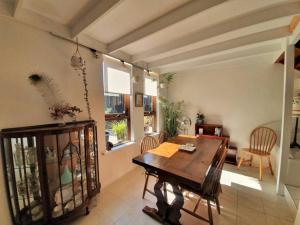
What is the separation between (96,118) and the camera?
230 cm

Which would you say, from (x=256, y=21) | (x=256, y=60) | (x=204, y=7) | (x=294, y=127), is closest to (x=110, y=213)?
(x=204, y=7)

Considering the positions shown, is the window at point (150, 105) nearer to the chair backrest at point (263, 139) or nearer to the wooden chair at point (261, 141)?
the wooden chair at point (261, 141)

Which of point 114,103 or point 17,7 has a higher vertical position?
point 17,7

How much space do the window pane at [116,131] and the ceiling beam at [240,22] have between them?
1718 millimetres

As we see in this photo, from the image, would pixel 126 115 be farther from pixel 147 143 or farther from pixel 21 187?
pixel 21 187

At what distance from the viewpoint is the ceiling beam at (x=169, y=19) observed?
1338 mm

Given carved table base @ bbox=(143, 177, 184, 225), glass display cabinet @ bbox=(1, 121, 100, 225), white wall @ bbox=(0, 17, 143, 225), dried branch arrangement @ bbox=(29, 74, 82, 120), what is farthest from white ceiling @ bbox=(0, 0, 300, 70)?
carved table base @ bbox=(143, 177, 184, 225)

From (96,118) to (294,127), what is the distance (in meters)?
3.87

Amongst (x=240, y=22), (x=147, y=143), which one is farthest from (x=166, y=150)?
(x=240, y=22)

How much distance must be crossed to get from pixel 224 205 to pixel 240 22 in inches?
95.4

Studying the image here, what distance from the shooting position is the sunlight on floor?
2469 millimetres

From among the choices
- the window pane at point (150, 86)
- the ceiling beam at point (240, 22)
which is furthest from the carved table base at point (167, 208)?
the window pane at point (150, 86)

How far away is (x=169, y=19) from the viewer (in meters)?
1.56

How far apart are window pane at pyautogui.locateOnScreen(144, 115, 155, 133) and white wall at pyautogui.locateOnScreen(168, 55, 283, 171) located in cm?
109
